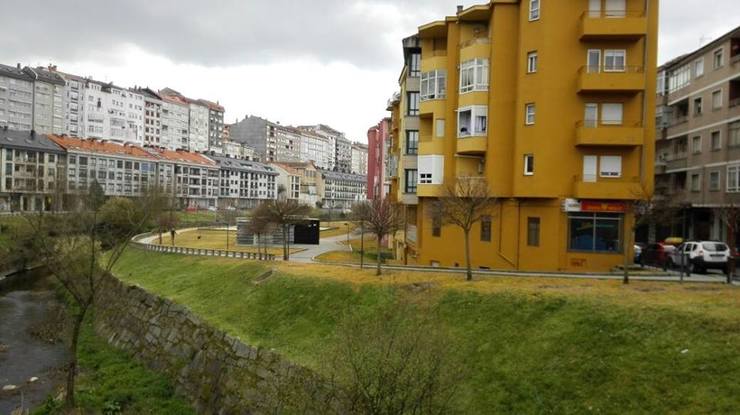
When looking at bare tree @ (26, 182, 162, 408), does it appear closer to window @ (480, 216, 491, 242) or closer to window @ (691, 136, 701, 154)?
window @ (480, 216, 491, 242)

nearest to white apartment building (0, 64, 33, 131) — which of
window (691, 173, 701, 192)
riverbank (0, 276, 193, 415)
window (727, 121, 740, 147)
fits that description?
riverbank (0, 276, 193, 415)

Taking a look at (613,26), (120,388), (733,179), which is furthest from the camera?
(733,179)

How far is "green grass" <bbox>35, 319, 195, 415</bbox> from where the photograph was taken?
813 inches

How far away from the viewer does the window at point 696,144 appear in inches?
1730

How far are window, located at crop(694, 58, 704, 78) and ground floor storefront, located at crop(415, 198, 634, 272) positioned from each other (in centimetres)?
2223

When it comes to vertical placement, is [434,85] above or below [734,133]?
above

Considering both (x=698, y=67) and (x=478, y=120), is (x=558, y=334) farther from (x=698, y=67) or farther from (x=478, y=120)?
(x=698, y=67)

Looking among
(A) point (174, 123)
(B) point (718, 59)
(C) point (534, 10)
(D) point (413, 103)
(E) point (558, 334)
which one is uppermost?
(A) point (174, 123)

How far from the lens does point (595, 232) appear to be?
99.8 ft

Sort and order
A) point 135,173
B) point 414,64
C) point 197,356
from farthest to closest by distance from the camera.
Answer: point 135,173 < point 414,64 < point 197,356

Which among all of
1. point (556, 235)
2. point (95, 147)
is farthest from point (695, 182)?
point (95, 147)

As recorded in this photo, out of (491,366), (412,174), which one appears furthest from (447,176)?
(491,366)

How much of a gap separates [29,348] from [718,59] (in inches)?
2100

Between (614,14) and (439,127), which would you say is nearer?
(614,14)
